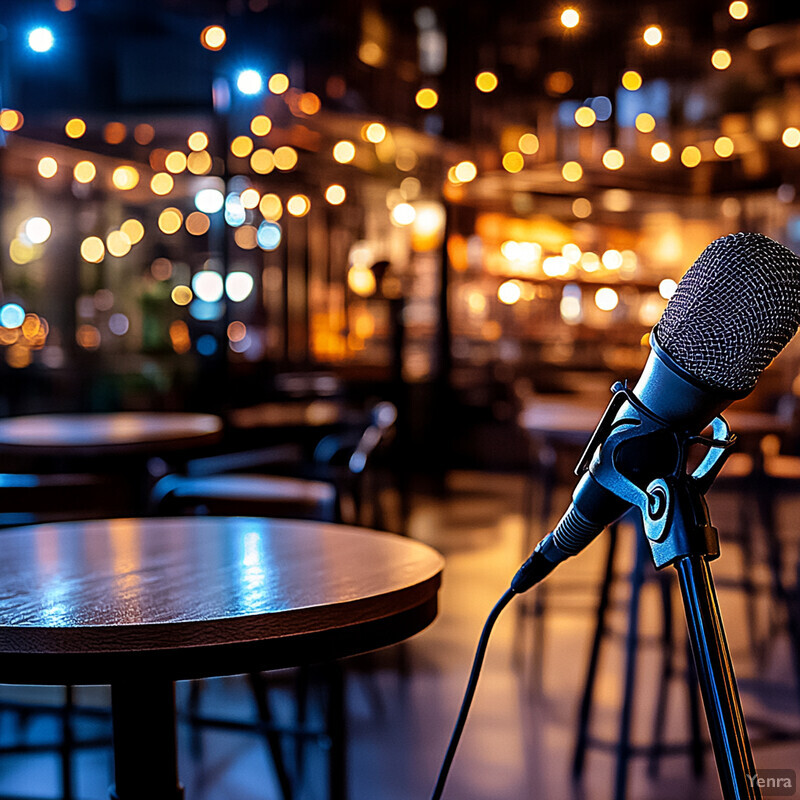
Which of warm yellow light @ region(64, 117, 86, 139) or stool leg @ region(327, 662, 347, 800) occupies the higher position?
warm yellow light @ region(64, 117, 86, 139)

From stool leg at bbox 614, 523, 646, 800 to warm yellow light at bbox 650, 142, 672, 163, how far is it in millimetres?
5684

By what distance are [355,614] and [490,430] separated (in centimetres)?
639

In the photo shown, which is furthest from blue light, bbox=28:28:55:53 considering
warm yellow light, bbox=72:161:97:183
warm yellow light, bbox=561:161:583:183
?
warm yellow light, bbox=561:161:583:183

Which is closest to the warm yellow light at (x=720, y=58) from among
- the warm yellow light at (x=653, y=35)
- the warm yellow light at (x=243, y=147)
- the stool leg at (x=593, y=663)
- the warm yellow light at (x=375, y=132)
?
the warm yellow light at (x=653, y=35)

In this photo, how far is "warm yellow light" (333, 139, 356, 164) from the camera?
8.27 metres

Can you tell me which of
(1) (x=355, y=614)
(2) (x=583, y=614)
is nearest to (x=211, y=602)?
(1) (x=355, y=614)

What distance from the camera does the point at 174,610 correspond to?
0.91 meters

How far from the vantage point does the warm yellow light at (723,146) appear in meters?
6.43

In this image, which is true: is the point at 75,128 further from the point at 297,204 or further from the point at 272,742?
the point at 272,742

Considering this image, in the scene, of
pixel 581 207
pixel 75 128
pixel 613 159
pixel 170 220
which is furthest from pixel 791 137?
pixel 170 220

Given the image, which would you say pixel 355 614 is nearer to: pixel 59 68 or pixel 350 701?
pixel 350 701

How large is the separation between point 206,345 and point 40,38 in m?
1.89

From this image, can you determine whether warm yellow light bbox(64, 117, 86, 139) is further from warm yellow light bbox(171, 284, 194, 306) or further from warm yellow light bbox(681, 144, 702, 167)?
warm yellow light bbox(681, 144, 702, 167)

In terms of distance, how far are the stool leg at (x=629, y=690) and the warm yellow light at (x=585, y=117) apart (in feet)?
15.0
